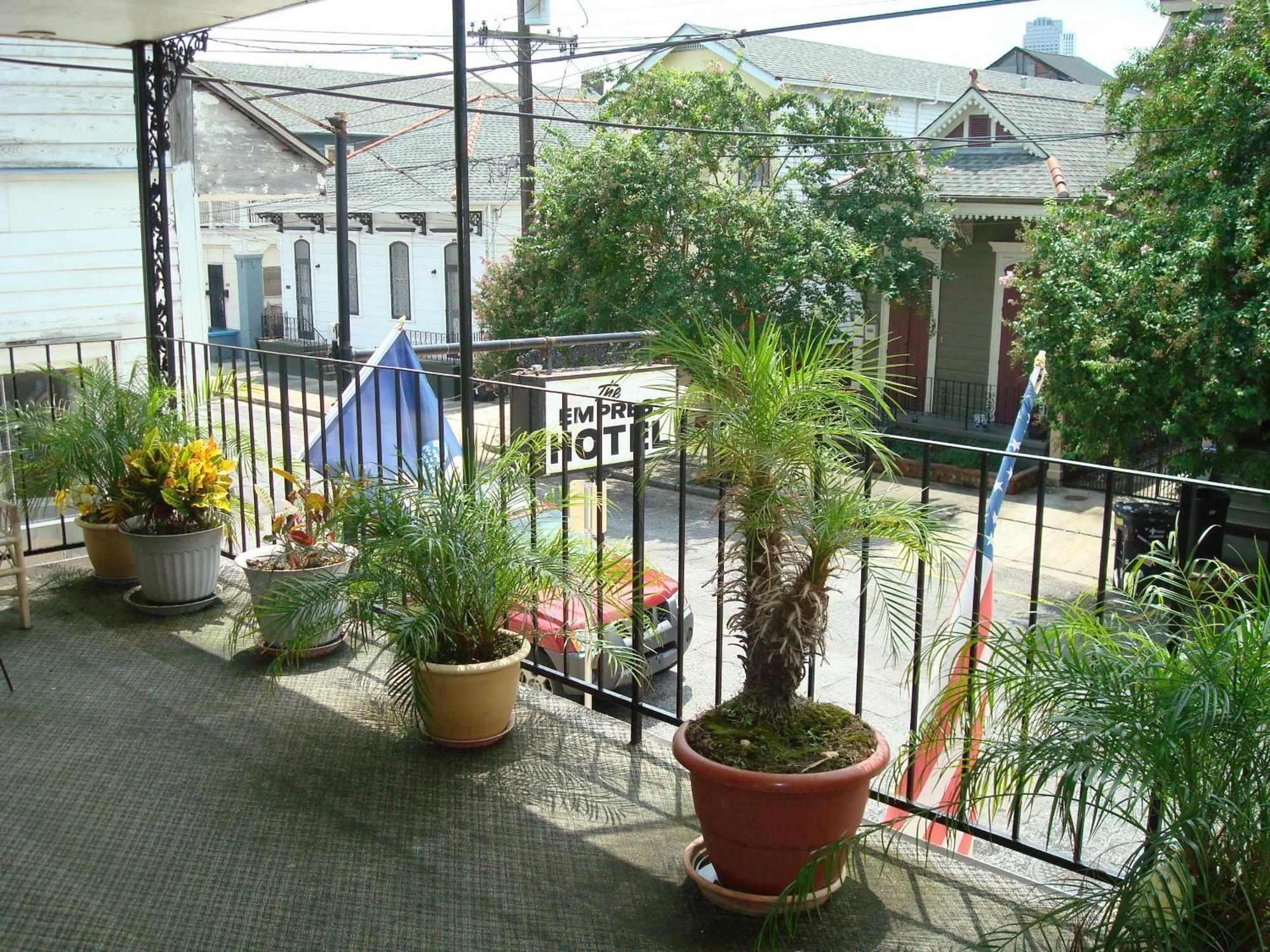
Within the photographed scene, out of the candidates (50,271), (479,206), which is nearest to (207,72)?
(50,271)

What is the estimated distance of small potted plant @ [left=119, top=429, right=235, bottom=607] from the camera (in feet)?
14.1

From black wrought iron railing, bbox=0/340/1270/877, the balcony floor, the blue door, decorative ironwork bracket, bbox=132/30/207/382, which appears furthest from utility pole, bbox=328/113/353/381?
the blue door

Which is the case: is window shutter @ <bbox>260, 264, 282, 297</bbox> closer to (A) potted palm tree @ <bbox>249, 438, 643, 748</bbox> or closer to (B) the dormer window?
(B) the dormer window

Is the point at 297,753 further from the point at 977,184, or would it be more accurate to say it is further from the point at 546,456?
the point at 977,184

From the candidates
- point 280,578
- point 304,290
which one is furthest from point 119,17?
point 304,290

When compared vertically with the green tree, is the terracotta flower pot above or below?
below

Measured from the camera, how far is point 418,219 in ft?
73.0

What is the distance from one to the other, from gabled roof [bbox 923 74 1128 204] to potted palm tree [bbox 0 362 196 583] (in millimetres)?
11961

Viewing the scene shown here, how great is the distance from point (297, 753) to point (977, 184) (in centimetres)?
1394

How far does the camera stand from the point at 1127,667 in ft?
6.28

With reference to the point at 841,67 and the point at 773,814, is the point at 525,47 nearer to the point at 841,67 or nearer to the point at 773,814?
the point at 841,67

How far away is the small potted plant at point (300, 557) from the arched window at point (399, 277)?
19.7 m

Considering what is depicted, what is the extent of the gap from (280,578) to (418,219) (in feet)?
63.9

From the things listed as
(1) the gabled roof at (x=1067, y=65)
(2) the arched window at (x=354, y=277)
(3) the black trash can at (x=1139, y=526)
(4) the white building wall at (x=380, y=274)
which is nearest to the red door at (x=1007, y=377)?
(3) the black trash can at (x=1139, y=526)
